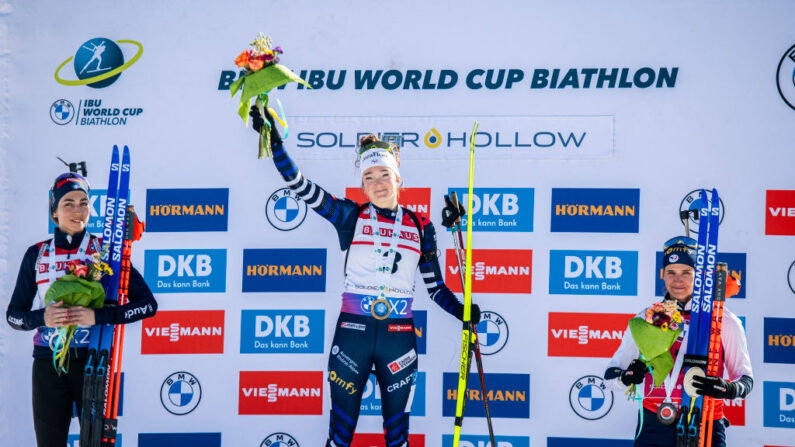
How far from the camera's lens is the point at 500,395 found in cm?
480

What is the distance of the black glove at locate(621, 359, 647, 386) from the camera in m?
3.15

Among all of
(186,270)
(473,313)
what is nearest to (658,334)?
(473,313)

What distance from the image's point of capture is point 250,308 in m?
4.94

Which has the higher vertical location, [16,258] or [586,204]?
[586,204]

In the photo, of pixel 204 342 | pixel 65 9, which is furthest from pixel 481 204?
pixel 65 9

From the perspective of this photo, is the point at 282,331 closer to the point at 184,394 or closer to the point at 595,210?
the point at 184,394

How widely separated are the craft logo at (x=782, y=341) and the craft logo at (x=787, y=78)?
136 centimetres

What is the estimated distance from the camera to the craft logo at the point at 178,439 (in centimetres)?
492

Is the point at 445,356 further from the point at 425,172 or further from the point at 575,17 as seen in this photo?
the point at 575,17

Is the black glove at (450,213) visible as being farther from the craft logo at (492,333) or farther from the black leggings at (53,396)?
the black leggings at (53,396)

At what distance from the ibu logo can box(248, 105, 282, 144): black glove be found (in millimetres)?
1690

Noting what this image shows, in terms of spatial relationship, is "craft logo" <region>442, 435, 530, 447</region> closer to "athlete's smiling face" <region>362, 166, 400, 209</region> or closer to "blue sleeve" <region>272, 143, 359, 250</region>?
"blue sleeve" <region>272, 143, 359, 250</region>

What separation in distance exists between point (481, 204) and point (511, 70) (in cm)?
89

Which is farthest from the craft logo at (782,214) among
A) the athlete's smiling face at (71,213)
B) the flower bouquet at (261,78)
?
the athlete's smiling face at (71,213)
